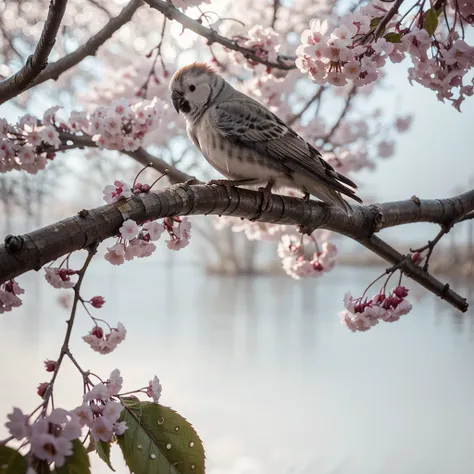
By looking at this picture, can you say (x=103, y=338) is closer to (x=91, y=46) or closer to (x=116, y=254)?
(x=116, y=254)

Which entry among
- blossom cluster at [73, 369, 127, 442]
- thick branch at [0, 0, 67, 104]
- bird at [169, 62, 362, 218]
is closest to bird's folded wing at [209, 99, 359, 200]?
bird at [169, 62, 362, 218]

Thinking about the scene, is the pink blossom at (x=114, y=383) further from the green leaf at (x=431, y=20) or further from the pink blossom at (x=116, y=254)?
the green leaf at (x=431, y=20)

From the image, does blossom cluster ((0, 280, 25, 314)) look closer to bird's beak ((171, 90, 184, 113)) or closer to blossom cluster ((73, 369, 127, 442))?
blossom cluster ((73, 369, 127, 442))

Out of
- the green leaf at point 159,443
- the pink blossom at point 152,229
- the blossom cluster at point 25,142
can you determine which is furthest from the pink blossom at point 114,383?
the blossom cluster at point 25,142

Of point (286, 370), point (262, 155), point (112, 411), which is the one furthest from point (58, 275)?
point (286, 370)

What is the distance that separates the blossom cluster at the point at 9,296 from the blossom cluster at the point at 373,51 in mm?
327

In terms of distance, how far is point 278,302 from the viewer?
1.71 metres

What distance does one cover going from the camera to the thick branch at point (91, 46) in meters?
0.61

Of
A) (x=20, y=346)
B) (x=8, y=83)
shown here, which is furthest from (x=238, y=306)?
(x=8, y=83)

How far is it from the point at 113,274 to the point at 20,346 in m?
0.58

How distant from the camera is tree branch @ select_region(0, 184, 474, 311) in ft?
1.06

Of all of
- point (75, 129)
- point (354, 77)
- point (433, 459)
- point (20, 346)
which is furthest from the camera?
point (20, 346)

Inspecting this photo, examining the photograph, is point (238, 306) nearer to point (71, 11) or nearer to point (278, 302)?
point (278, 302)

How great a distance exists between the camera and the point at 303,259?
88cm
